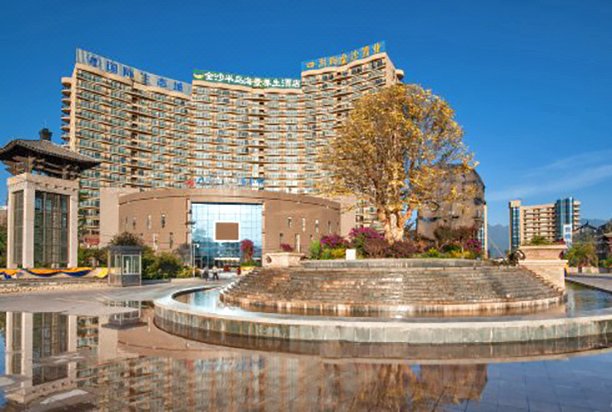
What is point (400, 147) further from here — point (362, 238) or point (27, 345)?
point (27, 345)

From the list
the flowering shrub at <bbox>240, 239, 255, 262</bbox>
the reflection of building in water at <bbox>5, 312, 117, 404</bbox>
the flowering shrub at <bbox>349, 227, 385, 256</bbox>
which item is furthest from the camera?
the flowering shrub at <bbox>240, 239, 255, 262</bbox>

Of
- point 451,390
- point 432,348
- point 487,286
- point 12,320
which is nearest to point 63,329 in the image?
point 12,320

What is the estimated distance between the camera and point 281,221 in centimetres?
7212

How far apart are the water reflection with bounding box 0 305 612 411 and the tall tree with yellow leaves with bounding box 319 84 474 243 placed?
57.0 ft

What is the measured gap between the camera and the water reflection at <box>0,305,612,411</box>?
7.25 m

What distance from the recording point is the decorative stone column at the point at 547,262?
70.8 ft

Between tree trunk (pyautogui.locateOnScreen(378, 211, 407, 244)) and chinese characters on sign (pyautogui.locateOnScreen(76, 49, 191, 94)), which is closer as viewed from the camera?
tree trunk (pyautogui.locateOnScreen(378, 211, 407, 244))

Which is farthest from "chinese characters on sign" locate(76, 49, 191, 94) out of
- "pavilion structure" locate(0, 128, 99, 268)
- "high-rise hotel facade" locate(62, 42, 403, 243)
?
"pavilion structure" locate(0, 128, 99, 268)

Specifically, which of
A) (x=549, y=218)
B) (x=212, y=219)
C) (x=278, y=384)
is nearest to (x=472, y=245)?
(x=278, y=384)

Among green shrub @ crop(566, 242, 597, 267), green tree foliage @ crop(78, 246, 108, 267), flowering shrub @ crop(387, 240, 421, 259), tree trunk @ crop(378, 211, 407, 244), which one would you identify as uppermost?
tree trunk @ crop(378, 211, 407, 244)

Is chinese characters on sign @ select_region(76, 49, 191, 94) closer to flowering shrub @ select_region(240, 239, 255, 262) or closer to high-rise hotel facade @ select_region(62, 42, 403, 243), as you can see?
high-rise hotel facade @ select_region(62, 42, 403, 243)

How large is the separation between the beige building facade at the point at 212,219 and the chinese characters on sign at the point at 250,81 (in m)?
54.1

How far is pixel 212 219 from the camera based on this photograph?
70.1 meters

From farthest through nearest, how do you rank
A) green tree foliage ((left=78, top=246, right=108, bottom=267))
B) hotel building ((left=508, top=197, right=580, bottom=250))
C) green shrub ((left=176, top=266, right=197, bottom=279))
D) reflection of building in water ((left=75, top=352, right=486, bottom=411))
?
hotel building ((left=508, top=197, right=580, bottom=250)) → green shrub ((left=176, top=266, right=197, bottom=279)) → green tree foliage ((left=78, top=246, right=108, bottom=267)) → reflection of building in water ((left=75, top=352, right=486, bottom=411))
